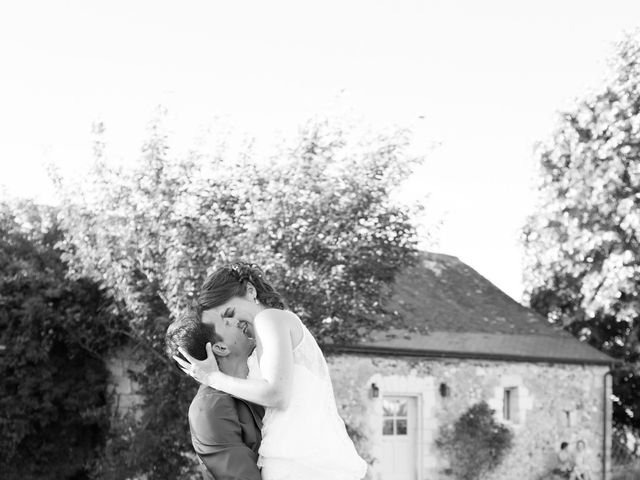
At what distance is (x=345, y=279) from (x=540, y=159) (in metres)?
9.63

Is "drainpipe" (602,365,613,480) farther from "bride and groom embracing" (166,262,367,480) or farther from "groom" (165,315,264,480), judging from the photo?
"groom" (165,315,264,480)

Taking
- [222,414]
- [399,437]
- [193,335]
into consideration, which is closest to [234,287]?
[193,335]

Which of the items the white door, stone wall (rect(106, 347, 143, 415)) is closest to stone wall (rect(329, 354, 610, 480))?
the white door

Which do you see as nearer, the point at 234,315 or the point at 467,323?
the point at 234,315

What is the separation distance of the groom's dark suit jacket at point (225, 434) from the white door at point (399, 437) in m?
11.9

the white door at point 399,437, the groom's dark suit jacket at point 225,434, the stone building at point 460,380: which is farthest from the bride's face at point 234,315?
the white door at point 399,437

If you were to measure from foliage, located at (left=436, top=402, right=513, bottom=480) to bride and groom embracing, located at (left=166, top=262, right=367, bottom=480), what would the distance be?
12.5 meters

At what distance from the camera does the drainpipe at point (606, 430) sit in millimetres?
17828

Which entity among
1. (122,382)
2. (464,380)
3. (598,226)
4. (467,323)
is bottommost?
(464,380)

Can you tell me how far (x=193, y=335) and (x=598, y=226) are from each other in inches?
579

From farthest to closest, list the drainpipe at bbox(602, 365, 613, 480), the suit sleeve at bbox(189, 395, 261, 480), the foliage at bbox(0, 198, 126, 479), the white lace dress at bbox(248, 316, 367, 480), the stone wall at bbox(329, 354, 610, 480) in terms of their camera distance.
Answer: the drainpipe at bbox(602, 365, 613, 480)
the stone wall at bbox(329, 354, 610, 480)
the foliage at bbox(0, 198, 126, 479)
the white lace dress at bbox(248, 316, 367, 480)
the suit sleeve at bbox(189, 395, 261, 480)

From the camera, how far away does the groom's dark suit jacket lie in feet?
10.4

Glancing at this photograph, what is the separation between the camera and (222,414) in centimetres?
326

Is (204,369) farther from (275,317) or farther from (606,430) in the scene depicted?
(606,430)
